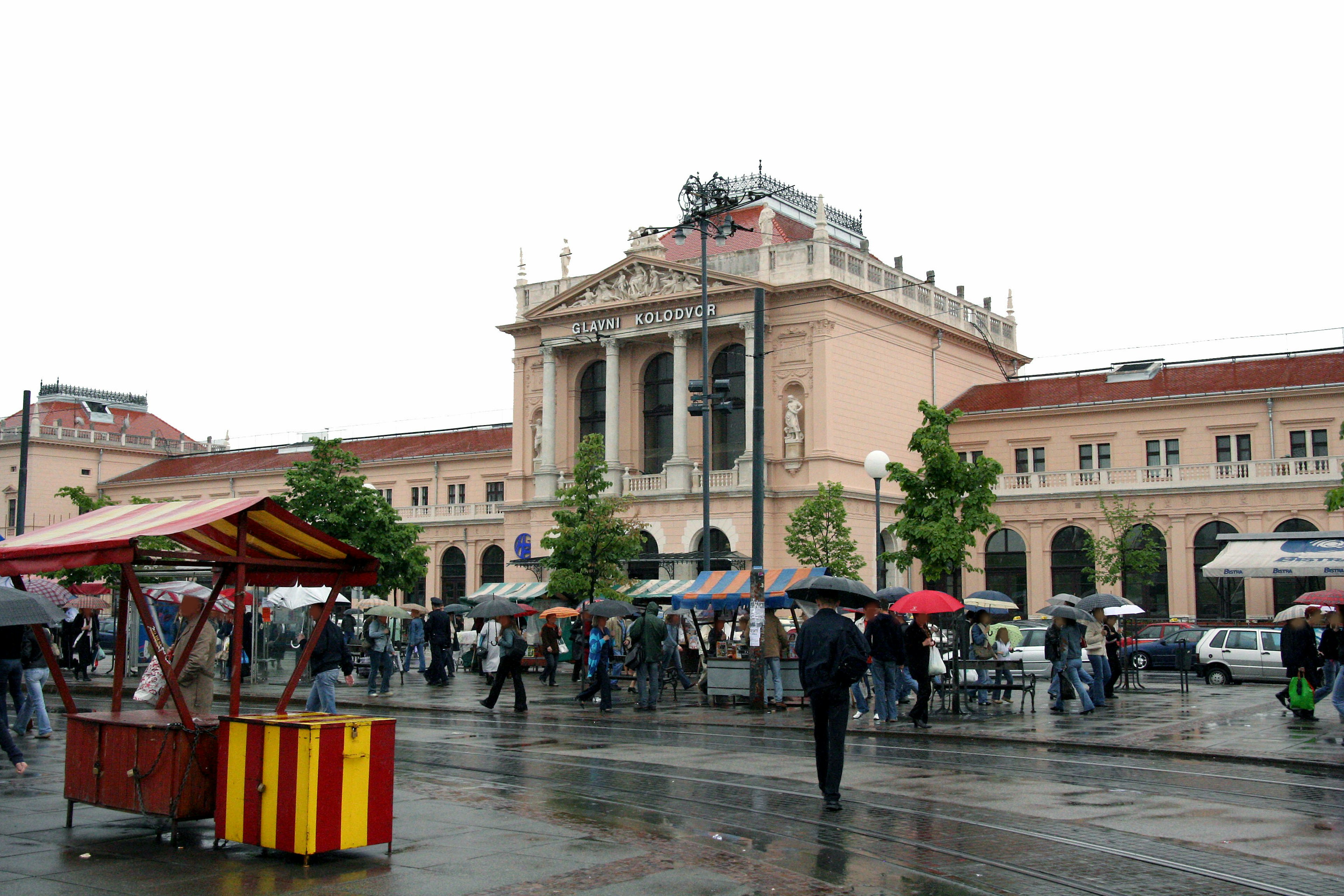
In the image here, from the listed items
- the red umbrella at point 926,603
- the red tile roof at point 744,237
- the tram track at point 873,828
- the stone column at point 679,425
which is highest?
the red tile roof at point 744,237

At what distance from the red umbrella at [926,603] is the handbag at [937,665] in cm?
127

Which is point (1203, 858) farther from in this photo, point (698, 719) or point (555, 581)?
point (555, 581)

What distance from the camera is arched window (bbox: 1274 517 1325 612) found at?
5066cm

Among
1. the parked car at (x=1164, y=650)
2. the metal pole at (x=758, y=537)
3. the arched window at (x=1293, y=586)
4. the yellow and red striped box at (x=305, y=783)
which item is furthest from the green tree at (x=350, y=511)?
the yellow and red striped box at (x=305, y=783)

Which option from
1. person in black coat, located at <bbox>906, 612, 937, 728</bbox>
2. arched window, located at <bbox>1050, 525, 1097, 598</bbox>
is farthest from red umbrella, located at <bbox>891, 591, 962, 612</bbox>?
arched window, located at <bbox>1050, 525, 1097, 598</bbox>

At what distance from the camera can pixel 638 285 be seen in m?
58.6

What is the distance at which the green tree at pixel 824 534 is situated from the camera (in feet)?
161

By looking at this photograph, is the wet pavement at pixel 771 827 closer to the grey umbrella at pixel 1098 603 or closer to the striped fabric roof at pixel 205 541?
the striped fabric roof at pixel 205 541

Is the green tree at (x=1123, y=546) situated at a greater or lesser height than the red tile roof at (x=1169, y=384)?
lesser

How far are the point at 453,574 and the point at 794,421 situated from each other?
89.1ft

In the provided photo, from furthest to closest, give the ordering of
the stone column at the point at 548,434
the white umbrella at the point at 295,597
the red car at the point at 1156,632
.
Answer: the stone column at the point at 548,434 < the red car at the point at 1156,632 < the white umbrella at the point at 295,597

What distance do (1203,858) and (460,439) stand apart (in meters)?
70.9

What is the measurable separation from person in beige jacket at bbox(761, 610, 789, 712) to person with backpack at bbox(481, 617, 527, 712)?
170 inches

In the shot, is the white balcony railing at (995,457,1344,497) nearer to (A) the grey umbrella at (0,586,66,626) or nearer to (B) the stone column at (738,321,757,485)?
(B) the stone column at (738,321,757,485)
